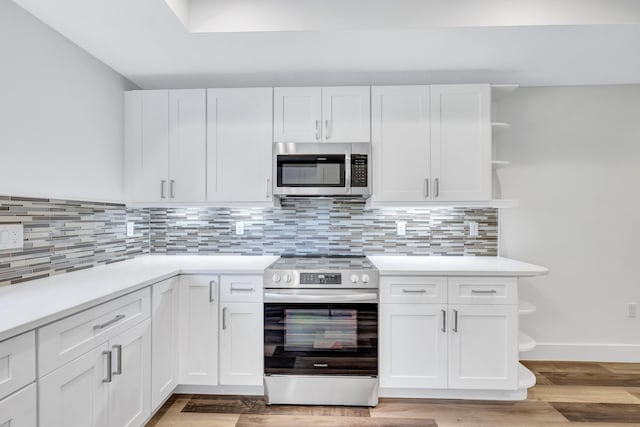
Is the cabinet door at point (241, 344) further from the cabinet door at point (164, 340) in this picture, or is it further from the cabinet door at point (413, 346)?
the cabinet door at point (413, 346)

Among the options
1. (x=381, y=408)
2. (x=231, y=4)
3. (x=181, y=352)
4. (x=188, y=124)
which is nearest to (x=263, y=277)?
(x=181, y=352)

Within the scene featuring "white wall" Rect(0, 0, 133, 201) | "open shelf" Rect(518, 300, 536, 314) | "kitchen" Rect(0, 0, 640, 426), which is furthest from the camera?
"open shelf" Rect(518, 300, 536, 314)

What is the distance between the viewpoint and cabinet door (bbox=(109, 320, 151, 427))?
1649 millimetres

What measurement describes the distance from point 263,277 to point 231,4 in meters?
1.59

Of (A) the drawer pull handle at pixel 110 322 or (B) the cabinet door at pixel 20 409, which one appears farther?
(A) the drawer pull handle at pixel 110 322

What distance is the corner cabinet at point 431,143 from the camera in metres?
2.56

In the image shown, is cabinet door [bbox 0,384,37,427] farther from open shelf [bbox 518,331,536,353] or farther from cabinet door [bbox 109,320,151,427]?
open shelf [bbox 518,331,536,353]

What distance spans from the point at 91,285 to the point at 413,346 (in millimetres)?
1845

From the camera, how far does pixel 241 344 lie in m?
2.32

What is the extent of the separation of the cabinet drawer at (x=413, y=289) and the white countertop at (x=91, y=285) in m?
0.80

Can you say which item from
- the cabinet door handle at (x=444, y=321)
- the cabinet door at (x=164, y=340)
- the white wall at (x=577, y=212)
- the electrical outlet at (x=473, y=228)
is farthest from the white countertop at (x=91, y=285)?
the white wall at (x=577, y=212)

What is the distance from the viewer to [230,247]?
9.77 feet

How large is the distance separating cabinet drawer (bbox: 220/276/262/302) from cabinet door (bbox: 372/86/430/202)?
1.03m

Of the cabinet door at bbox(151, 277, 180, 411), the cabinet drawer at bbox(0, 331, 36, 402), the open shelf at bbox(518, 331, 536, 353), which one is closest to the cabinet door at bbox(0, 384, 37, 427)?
the cabinet drawer at bbox(0, 331, 36, 402)
